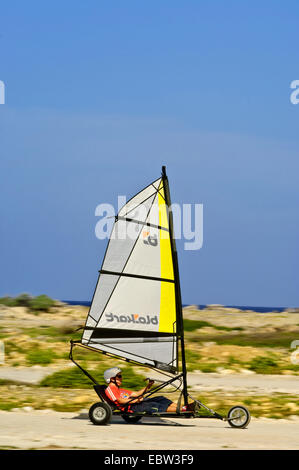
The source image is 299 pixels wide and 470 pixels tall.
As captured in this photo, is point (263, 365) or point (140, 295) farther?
point (263, 365)

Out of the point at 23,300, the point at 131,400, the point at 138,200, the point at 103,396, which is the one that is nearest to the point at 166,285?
the point at 138,200

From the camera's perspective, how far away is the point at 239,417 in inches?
599

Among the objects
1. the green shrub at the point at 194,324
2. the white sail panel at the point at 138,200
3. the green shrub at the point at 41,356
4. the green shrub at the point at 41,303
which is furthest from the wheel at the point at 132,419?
the green shrub at the point at 41,303

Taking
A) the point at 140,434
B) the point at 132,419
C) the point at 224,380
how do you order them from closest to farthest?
1. the point at 140,434
2. the point at 132,419
3. the point at 224,380

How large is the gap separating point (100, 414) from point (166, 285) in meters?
2.72

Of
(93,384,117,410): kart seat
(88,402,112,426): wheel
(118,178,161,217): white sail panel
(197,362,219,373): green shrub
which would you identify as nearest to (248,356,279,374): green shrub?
(197,362,219,373): green shrub

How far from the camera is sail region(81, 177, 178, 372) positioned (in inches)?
603

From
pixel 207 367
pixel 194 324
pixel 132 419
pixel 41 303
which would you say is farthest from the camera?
pixel 41 303

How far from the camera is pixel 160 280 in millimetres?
15391

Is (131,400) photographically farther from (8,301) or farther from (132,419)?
(8,301)

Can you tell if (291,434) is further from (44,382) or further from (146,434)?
(44,382)

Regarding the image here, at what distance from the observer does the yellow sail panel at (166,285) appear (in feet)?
50.4

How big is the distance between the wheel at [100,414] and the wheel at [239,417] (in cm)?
227
